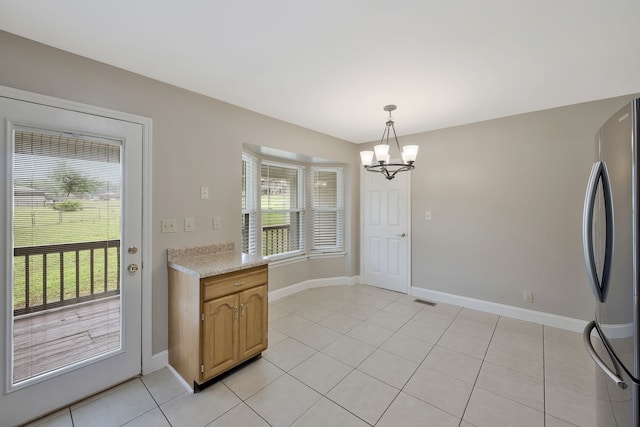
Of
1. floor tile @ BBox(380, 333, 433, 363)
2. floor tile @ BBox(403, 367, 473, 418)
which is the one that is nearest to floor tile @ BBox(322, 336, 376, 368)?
floor tile @ BBox(380, 333, 433, 363)

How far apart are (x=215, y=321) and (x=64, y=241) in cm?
116

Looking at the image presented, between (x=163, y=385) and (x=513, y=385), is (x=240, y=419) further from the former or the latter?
(x=513, y=385)

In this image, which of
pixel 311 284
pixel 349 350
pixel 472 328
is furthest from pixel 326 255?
pixel 472 328

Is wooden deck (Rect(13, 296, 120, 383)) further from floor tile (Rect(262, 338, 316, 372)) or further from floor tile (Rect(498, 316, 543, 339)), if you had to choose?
floor tile (Rect(498, 316, 543, 339))

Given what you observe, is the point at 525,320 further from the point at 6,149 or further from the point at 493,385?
the point at 6,149

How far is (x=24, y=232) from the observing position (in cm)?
165

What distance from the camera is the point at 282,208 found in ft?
13.2

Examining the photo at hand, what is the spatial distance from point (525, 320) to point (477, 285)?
597 millimetres

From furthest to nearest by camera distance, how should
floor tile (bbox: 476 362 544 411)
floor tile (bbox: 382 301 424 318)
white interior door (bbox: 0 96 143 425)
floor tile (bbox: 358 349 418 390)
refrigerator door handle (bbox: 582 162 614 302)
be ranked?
floor tile (bbox: 382 301 424 318) < floor tile (bbox: 358 349 418 390) < floor tile (bbox: 476 362 544 411) < white interior door (bbox: 0 96 143 425) < refrigerator door handle (bbox: 582 162 614 302)

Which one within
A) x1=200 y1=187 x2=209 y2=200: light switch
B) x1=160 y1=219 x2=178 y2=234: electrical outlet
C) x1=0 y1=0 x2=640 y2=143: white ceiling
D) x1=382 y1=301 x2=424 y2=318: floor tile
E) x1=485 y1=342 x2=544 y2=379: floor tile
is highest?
x1=0 y1=0 x2=640 y2=143: white ceiling

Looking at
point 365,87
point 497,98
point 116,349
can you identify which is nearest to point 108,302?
point 116,349

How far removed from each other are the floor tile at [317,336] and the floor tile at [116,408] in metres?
1.32

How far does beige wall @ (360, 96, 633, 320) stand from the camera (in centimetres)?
282

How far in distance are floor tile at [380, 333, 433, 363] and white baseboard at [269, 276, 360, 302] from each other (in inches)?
68.4
